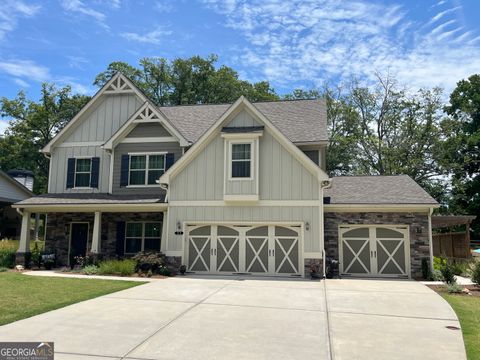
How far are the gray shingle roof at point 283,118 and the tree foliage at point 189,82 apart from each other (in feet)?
61.7

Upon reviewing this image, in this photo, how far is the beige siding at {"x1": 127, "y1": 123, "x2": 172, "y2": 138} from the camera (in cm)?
1923

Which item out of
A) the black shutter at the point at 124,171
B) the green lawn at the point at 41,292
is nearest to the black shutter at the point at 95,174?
the black shutter at the point at 124,171

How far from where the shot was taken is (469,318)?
8594 millimetres

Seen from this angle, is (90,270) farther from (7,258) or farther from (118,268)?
(7,258)

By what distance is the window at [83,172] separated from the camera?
20.1 m

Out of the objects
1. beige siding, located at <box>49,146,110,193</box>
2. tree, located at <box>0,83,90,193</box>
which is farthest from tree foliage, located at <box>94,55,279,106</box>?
beige siding, located at <box>49,146,110,193</box>

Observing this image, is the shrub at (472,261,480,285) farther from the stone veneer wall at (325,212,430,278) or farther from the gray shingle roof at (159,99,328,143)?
the gray shingle roof at (159,99,328,143)

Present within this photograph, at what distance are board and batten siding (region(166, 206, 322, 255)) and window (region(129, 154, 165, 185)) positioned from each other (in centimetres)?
294

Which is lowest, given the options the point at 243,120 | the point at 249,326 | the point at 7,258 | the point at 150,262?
the point at 249,326

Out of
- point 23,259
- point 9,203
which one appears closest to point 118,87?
point 23,259

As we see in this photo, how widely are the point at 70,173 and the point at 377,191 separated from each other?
14737 millimetres

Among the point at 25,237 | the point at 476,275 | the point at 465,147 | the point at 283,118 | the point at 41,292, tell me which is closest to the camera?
the point at 41,292

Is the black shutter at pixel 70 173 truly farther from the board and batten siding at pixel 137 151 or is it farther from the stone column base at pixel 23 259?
the stone column base at pixel 23 259

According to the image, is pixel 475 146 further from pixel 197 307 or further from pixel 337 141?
pixel 197 307
